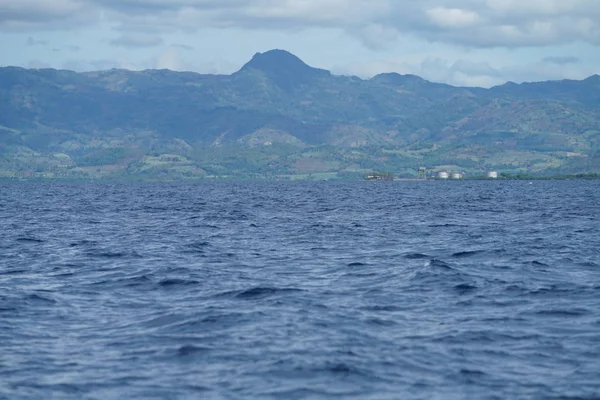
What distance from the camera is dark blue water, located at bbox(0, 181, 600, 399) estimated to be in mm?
23734

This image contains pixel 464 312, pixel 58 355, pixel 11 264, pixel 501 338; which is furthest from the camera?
pixel 11 264

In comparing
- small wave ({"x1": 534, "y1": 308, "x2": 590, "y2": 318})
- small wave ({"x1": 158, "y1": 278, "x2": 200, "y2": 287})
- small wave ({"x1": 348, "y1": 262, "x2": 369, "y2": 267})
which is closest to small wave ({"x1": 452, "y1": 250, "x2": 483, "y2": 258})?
small wave ({"x1": 348, "y1": 262, "x2": 369, "y2": 267})

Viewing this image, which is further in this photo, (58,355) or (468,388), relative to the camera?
(58,355)

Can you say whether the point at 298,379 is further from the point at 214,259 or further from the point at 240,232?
the point at 240,232

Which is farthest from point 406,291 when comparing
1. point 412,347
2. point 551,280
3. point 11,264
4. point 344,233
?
point 344,233

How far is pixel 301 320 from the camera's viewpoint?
3145 cm

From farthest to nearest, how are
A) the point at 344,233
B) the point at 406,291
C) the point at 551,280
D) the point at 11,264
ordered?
the point at 344,233 < the point at 11,264 < the point at 551,280 < the point at 406,291

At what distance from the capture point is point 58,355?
26859 millimetres

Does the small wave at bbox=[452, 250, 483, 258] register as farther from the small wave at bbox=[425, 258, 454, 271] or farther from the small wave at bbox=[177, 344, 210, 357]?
the small wave at bbox=[177, 344, 210, 357]

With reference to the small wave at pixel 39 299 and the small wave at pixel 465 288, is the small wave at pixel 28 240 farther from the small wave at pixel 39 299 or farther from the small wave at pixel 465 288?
the small wave at pixel 465 288

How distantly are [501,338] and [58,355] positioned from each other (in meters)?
14.9

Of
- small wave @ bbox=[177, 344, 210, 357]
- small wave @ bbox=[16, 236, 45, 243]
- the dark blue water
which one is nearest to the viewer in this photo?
the dark blue water

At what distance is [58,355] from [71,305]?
8649 millimetres

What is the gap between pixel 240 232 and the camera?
7450cm
